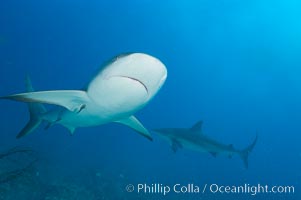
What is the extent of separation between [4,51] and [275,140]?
7717 cm

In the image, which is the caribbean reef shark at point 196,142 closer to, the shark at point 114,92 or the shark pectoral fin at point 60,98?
the shark at point 114,92

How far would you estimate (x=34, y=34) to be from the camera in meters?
57.2

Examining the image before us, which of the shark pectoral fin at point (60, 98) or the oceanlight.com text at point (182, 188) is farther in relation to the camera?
the oceanlight.com text at point (182, 188)

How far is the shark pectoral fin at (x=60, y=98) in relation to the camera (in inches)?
131

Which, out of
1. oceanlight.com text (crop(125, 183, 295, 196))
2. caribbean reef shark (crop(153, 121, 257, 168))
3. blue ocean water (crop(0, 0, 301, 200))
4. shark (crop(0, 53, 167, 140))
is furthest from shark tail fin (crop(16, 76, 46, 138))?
blue ocean water (crop(0, 0, 301, 200))

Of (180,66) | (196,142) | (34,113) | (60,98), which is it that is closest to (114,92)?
(60,98)

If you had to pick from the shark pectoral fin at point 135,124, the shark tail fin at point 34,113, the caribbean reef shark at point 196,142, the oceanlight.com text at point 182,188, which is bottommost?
the oceanlight.com text at point 182,188

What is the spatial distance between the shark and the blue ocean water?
56.7 ft

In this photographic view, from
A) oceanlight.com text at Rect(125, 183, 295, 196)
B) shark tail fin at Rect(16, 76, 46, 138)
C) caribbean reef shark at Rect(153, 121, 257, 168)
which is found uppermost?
caribbean reef shark at Rect(153, 121, 257, 168)

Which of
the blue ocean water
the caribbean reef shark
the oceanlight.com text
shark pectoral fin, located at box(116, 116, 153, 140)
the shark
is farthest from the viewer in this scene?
the blue ocean water

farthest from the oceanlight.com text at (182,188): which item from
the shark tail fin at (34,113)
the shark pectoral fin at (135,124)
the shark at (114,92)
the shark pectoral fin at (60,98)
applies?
the shark pectoral fin at (60,98)

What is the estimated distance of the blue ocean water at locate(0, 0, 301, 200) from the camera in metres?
37.8

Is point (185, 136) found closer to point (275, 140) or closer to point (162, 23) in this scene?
point (162, 23)

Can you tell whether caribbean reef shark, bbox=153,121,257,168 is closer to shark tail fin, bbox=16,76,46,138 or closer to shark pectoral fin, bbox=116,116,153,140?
shark pectoral fin, bbox=116,116,153,140
